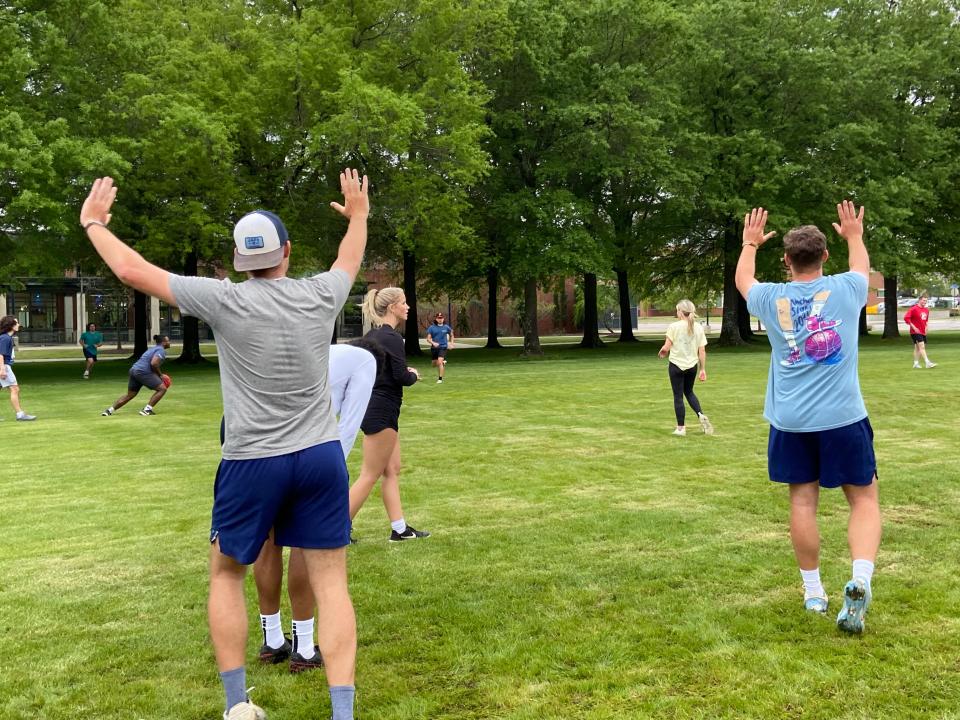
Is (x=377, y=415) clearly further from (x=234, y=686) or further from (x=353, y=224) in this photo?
(x=234, y=686)

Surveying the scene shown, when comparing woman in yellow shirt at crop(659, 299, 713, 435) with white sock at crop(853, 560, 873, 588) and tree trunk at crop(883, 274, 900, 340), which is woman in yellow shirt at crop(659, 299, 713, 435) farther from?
tree trunk at crop(883, 274, 900, 340)

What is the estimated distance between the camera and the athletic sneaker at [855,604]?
4.38 meters

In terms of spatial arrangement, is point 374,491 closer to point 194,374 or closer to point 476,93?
point 194,374

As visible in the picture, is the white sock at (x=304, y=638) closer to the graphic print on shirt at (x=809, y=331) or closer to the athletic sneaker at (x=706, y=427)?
the graphic print on shirt at (x=809, y=331)

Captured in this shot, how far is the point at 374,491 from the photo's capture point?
8.60 m

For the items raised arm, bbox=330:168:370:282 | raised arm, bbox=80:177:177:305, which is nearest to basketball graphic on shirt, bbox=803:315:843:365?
raised arm, bbox=330:168:370:282

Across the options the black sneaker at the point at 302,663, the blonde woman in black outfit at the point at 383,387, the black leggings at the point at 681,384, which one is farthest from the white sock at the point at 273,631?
the black leggings at the point at 681,384

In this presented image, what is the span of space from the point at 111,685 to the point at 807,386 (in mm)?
3850

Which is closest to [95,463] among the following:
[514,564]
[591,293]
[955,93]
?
[514,564]

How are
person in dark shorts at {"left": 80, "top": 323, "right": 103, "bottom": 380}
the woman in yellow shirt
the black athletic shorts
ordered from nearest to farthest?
the black athletic shorts
the woman in yellow shirt
person in dark shorts at {"left": 80, "top": 323, "right": 103, "bottom": 380}

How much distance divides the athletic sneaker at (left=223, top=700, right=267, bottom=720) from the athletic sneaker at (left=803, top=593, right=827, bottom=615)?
303 centimetres

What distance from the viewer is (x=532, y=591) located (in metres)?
5.32

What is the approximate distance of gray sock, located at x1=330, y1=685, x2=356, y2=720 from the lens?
3.38m

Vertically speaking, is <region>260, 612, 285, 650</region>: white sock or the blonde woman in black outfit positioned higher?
the blonde woman in black outfit
